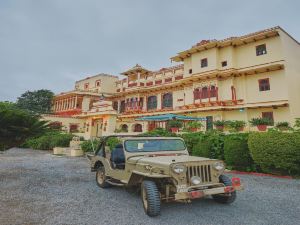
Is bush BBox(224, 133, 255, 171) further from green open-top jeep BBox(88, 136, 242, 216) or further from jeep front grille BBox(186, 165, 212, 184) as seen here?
jeep front grille BBox(186, 165, 212, 184)

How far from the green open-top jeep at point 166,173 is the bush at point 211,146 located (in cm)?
537

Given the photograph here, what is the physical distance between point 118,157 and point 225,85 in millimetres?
17845

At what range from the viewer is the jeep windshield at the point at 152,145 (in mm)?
5898

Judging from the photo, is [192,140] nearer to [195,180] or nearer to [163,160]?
[163,160]

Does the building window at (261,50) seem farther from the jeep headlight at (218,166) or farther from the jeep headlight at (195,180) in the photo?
the jeep headlight at (195,180)

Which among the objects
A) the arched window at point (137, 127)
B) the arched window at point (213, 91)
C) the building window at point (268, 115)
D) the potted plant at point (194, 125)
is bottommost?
the potted plant at point (194, 125)

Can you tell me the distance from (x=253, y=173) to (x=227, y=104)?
11.8 m

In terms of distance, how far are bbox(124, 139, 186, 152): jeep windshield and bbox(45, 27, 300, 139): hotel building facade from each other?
15.2 metres

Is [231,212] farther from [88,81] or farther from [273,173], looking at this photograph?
[88,81]

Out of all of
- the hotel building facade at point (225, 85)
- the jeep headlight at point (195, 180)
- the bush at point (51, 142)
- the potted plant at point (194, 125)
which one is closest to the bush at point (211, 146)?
the potted plant at point (194, 125)

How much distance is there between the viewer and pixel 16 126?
8.32 metres

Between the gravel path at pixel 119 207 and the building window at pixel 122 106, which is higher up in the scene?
the building window at pixel 122 106

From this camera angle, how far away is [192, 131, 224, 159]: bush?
1109cm

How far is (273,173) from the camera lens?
364 inches
